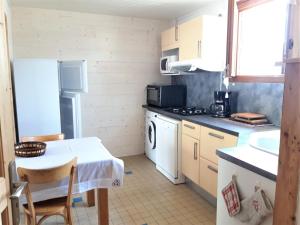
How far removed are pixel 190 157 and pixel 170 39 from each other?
1.82 meters

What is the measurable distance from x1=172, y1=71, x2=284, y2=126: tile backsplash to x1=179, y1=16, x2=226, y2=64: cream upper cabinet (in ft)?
1.08

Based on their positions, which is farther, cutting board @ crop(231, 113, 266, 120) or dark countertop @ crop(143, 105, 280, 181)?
cutting board @ crop(231, 113, 266, 120)

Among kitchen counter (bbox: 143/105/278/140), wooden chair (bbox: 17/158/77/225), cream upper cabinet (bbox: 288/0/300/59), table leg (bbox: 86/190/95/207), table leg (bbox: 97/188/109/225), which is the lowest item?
table leg (bbox: 86/190/95/207)

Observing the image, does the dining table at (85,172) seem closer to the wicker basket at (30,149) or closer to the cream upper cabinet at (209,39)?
the wicker basket at (30,149)

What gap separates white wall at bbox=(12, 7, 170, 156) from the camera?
3.61 metres

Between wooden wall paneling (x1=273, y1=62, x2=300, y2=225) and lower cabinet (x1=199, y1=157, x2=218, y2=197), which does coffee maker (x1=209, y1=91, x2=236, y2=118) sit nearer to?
lower cabinet (x1=199, y1=157, x2=218, y2=197)

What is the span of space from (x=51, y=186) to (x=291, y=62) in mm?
1733

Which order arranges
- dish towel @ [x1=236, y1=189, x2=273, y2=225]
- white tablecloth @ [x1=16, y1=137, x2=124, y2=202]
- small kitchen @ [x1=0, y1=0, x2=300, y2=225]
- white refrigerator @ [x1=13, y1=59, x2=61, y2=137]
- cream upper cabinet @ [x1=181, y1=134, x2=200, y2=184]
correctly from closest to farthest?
dish towel @ [x1=236, y1=189, x2=273, y2=225]
small kitchen @ [x1=0, y1=0, x2=300, y2=225]
white tablecloth @ [x1=16, y1=137, x2=124, y2=202]
cream upper cabinet @ [x1=181, y1=134, x2=200, y2=184]
white refrigerator @ [x1=13, y1=59, x2=61, y2=137]

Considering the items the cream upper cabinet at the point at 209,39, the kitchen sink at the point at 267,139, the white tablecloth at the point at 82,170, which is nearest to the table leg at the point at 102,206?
the white tablecloth at the point at 82,170

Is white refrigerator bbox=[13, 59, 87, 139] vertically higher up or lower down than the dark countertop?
higher up

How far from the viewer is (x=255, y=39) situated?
8.96 feet

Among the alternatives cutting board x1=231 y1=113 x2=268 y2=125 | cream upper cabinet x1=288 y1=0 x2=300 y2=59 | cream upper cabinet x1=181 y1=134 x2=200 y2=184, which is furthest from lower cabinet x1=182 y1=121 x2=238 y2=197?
cream upper cabinet x1=288 y1=0 x2=300 y2=59

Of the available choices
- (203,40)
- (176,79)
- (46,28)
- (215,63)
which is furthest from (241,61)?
(46,28)

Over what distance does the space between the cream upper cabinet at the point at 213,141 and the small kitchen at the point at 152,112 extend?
0.02 m
